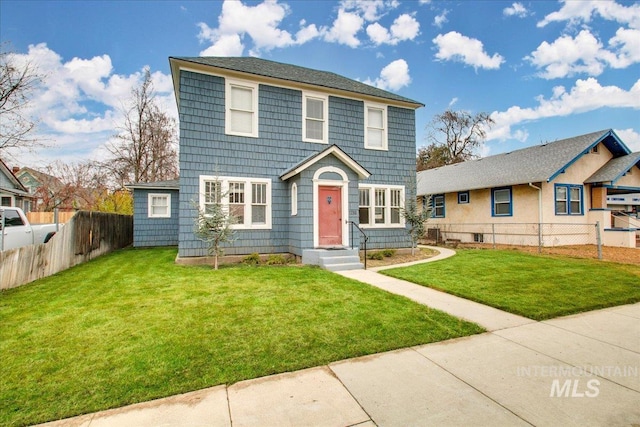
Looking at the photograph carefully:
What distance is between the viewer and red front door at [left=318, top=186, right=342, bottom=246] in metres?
10.4

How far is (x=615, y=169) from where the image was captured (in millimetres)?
14859

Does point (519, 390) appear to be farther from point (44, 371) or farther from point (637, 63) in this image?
point (637, 63)

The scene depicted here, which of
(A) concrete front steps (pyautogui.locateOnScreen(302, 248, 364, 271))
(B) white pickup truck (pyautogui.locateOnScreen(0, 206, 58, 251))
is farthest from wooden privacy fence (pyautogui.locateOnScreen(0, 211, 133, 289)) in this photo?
(A) concrete front steps (pyautogui.locateOnScreen(302, 248, 364, 271))

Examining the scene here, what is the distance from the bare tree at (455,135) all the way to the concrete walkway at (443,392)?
3551 cm

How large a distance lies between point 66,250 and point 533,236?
1891 centimetres

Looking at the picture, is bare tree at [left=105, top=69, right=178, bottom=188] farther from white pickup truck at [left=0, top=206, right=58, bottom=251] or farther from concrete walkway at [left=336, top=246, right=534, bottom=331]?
concrete walkway at [left=336, top=246, right=534, bottom=331]

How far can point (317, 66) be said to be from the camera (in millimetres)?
15156

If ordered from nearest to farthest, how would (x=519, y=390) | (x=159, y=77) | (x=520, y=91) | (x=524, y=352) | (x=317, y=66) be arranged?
(x=519, y=390)
(x=524, y=352)
(x=317, y=66)
(x=520, y=91)
(x=159, y=77)

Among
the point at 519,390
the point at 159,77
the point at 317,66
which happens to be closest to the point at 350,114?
the point at 317,66

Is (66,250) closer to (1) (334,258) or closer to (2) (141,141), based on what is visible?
(1) (334,258)

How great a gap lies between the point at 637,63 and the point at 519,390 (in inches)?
874

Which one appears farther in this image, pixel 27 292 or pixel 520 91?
pixel 520 91

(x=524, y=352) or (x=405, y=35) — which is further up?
(x=405, y=35)

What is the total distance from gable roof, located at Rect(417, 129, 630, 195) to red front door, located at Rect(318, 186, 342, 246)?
818 centimetres
